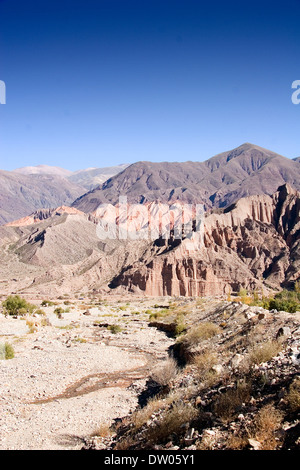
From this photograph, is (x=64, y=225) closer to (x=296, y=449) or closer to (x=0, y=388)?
(x=0, y=388)

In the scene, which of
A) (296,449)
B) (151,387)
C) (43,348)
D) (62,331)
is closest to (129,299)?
(62,331)

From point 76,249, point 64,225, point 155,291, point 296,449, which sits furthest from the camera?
point 64,225

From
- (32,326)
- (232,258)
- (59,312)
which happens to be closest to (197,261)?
(232,258)

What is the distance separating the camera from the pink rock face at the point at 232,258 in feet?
229

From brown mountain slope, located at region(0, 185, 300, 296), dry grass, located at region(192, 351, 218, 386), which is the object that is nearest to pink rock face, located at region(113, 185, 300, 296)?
brown mountain slope, located at region(0, 185, 300, 296)

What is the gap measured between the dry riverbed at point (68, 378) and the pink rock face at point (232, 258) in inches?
1321

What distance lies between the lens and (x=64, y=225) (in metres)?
122

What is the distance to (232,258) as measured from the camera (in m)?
76.6

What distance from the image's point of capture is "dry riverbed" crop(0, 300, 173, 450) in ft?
44.3

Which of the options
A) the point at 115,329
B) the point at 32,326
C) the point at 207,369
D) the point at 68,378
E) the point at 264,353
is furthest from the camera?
the point at 32,326

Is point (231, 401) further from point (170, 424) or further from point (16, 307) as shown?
point (16, 307)

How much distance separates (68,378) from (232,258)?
199 feet

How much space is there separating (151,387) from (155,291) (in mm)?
52633

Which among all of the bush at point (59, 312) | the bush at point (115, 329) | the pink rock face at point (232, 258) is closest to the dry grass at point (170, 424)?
the bush at point (115, 329)
